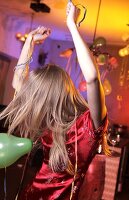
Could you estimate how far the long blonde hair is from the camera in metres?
1.19

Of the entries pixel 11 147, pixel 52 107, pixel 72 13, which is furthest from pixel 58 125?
pixel 72 13

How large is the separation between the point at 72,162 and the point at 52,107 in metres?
0.22

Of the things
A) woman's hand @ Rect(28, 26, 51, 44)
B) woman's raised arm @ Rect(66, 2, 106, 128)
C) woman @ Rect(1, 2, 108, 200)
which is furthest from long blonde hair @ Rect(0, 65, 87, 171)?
woman's hand @ Rect(28, 26, 51, 44)

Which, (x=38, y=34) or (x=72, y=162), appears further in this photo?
(x=38, y=34)

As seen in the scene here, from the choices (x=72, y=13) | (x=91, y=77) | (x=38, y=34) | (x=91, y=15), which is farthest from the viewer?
(x=91, y=15)

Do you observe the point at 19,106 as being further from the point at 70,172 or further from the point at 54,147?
the point at 70,172

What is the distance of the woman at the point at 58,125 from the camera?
1.18 metres

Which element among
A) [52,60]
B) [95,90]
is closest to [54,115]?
[95,90]

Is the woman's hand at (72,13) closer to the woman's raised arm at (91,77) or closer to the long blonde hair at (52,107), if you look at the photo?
the woman's raised arm at (91,77)

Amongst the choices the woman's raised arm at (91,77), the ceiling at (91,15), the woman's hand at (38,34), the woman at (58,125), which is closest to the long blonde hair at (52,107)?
the woman at (58,125)

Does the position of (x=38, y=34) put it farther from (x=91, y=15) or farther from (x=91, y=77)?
(x=91, y=15)

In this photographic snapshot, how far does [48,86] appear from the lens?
121 centimetres

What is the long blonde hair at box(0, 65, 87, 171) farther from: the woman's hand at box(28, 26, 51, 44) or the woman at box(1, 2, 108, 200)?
the woman's hand at box(28, 26, 51, 44)

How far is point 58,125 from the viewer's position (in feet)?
3.96
